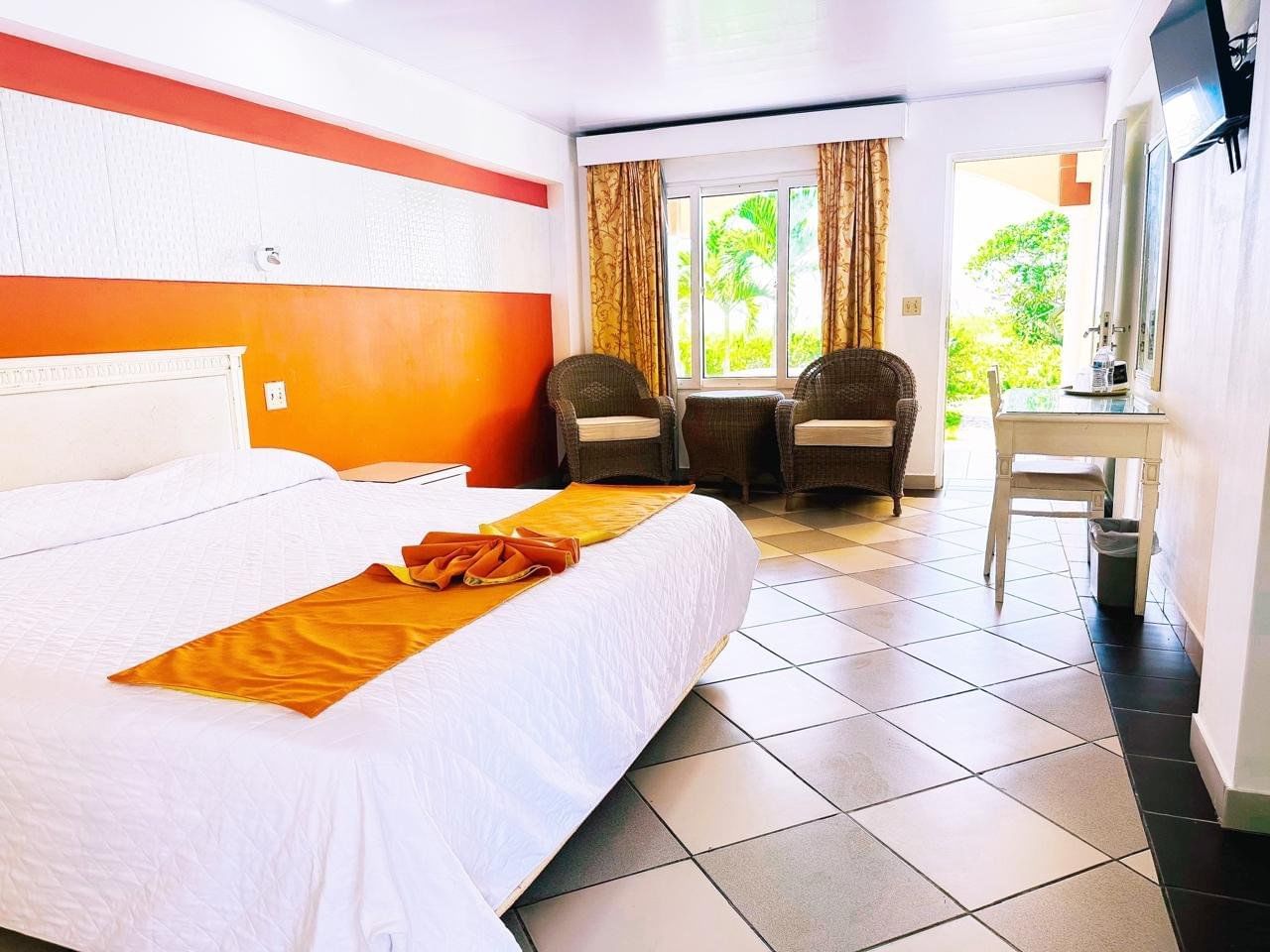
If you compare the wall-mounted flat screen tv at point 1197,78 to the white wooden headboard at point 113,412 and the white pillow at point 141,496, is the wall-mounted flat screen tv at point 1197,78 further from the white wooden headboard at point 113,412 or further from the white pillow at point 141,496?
the white wooden headboard at point 113,412

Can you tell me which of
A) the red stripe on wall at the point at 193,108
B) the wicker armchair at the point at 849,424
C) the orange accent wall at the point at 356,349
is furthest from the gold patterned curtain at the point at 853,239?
the red stripe on wall at the point at 193,108

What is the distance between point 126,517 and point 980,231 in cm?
848

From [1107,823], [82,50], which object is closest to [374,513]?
[82,50]

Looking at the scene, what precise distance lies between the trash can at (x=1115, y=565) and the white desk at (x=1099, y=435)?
0.05 m

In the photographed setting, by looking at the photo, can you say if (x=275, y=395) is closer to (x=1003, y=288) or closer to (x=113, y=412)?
(x=113, y=412)

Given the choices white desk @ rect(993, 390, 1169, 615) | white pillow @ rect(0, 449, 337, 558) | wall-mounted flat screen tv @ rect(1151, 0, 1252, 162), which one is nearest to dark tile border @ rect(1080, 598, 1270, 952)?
white desk @ rect(993, 390, 1169, 615)

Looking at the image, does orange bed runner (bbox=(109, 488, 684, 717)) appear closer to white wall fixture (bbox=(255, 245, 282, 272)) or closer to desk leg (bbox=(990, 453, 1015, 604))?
desk leg (bbox=(990, 453, 1015, 604))

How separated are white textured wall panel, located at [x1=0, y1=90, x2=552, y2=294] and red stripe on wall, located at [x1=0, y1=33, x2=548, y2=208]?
5 centimetres

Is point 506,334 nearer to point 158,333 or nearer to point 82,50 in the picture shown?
point 158,333

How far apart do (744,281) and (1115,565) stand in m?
3.24

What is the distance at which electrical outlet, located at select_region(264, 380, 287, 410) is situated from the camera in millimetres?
3637

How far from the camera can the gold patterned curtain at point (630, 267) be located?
226 inches

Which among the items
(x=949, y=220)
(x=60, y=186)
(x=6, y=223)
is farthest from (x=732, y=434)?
(x=6, y=223)

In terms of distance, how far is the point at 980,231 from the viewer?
8898 millimetres
